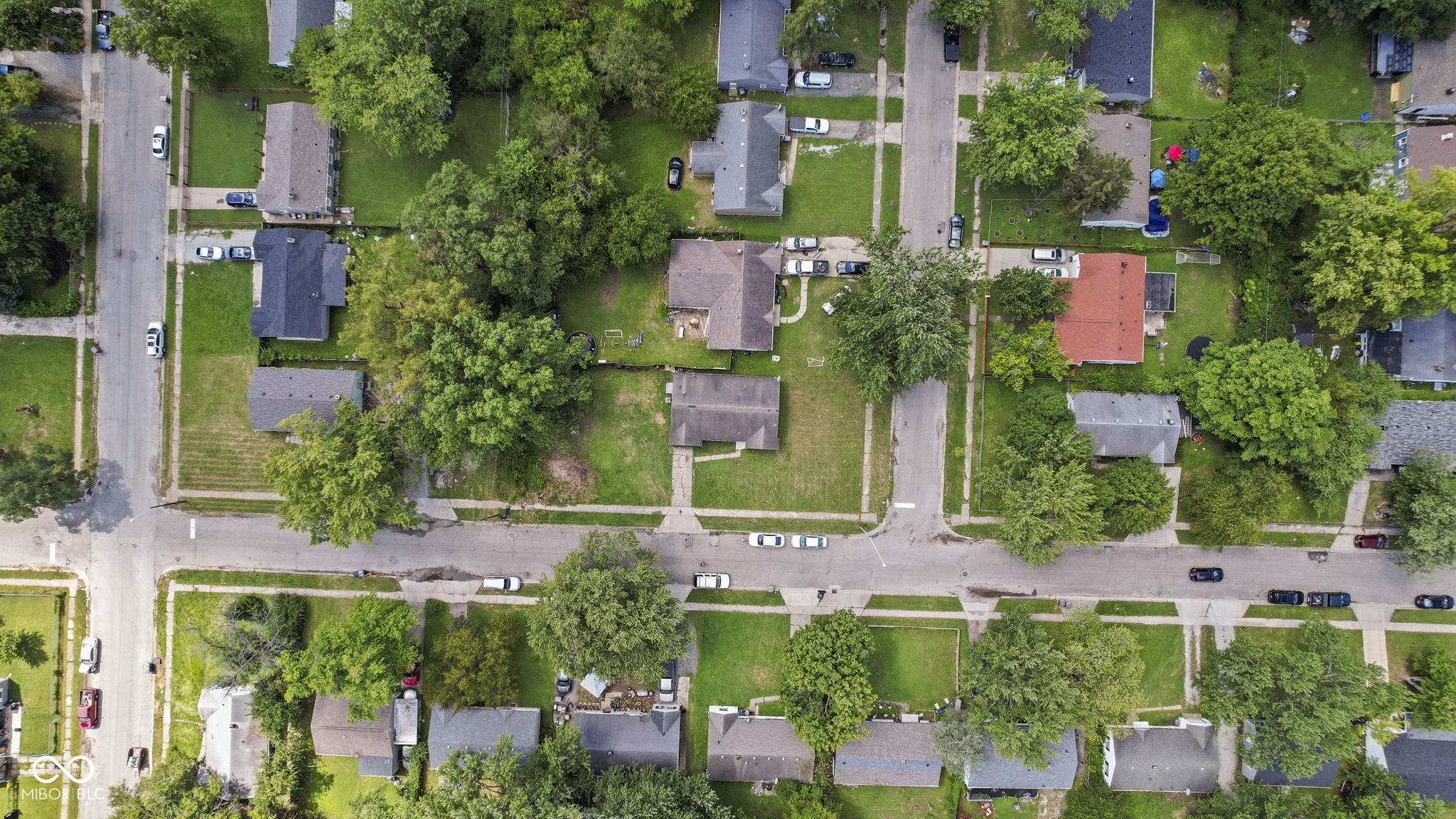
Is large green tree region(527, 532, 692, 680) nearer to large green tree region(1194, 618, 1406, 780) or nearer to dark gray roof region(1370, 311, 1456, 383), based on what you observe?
large green tree region(1194, 618, 1406, 780)

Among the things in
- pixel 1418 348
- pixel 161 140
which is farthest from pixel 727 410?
pixel 1418 348

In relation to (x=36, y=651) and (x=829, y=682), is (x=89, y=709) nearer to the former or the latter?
(x=36, y=651)

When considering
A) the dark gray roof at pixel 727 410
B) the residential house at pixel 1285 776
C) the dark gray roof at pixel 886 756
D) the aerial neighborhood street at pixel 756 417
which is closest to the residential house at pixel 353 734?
the aerial neighborhood street at pixel 756 417

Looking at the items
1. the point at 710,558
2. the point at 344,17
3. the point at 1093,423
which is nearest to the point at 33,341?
the point at 344,17

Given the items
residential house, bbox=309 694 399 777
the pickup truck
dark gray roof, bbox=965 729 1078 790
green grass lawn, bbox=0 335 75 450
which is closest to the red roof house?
the pickup truck

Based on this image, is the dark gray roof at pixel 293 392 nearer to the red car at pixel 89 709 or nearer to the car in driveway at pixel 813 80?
the red car at pixel 89 709
